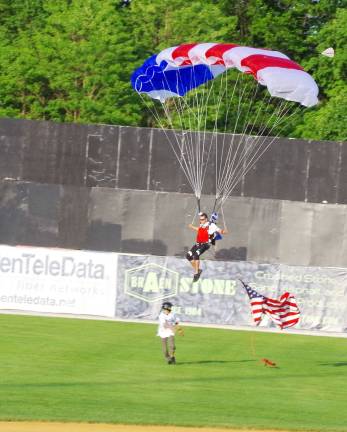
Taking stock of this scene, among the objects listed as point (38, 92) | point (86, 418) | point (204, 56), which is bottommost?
point (86, 418)

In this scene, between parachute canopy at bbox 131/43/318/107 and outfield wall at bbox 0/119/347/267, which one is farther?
outfield wall at bbox 0/119/347/267

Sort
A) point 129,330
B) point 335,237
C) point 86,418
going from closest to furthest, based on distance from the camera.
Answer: point 86,418, point 129,330, point 335,237

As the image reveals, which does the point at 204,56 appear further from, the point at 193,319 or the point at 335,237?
the point at 335,237

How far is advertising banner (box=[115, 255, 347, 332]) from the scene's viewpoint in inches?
1336

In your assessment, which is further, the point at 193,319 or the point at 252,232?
the point at 252,232

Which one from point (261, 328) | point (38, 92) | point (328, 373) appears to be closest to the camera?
point (328, 373)

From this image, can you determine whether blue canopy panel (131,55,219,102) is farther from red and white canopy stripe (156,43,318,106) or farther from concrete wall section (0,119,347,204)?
concrete wall section (0,119,347,204)

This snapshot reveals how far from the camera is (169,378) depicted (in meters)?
23.3

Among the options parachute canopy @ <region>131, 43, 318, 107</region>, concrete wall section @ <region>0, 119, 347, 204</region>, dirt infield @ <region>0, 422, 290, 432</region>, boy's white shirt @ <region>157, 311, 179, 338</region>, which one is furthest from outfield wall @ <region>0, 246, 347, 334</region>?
dirt infield @ <region>0, 422, 290, 432</region>

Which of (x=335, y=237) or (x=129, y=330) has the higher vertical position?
(x=335, y=237)

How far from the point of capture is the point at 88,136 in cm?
4425

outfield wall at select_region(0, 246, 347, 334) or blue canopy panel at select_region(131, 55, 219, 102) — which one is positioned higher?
blue canopy panel at select_region(131, 55, 219, 102)

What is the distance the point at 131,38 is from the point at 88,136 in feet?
51.6

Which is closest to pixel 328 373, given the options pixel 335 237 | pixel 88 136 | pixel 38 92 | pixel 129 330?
pixel 129 330
